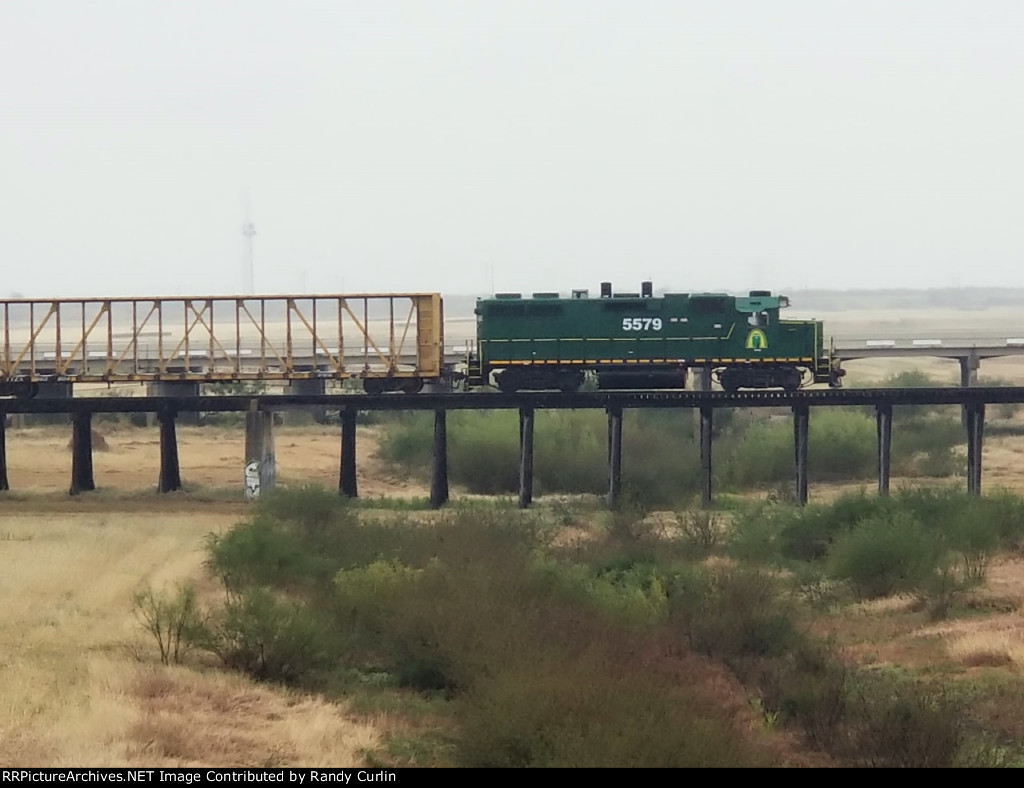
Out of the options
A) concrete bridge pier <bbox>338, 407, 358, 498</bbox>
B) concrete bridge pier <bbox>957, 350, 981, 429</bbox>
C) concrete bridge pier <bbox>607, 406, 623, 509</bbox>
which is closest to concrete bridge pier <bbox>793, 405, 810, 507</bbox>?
concrete bridge pier <bbox>607, 406, 623, 509</bbox>

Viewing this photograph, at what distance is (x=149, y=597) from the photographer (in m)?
25.6

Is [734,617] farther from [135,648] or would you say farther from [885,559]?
[135,648]

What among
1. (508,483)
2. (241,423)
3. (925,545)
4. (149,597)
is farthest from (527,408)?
(241,423)

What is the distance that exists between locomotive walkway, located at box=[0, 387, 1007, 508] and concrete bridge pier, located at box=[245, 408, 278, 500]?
1.1 inches

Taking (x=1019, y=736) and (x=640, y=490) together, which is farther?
(x=640, y=490)

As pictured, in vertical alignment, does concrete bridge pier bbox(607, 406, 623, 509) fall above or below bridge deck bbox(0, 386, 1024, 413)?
below

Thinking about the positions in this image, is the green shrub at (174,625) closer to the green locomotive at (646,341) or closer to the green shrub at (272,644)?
the green shrub at (272,644)

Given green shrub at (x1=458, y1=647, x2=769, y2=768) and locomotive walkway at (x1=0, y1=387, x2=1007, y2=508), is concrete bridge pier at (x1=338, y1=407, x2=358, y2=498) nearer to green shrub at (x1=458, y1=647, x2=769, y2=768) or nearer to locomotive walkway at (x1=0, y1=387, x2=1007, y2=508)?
locomotive walkway at (x1=0, y1=387, x2=1007, y2=508)

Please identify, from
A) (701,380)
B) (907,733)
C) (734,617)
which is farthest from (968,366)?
(907,733)

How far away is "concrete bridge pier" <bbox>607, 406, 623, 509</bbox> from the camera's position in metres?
44.7

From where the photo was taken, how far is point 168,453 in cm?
4759

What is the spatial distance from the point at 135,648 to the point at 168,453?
2484cm
